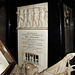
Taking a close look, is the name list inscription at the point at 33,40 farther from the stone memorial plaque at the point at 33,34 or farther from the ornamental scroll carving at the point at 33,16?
the ornamental scroll carving at the point at 33,16

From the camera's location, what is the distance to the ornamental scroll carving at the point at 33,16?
1390 millimetres

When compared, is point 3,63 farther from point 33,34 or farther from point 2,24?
point 2,24

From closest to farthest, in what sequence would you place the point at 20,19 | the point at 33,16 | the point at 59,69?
1. the point at 59,69
2. the point at 33,16
3. the point at 20,19

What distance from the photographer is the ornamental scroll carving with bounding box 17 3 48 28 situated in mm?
1390

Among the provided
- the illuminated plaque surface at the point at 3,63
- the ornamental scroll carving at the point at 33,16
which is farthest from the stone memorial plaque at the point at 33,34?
the illuminated plaque surface at the point at 3,63

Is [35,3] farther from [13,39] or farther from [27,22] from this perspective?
[13,39]

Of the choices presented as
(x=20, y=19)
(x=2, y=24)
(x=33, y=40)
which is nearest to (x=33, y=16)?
(x=20, y=19)

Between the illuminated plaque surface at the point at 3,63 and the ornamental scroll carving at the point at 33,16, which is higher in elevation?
the ornamental scroll carving at the point at 33,16

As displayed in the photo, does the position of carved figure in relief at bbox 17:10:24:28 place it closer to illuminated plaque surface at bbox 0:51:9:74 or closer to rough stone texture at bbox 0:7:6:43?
rough stone texture at bbox 0:7:6:43

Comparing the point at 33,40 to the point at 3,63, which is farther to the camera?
the point at 33,40

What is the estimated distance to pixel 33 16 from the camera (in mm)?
1484

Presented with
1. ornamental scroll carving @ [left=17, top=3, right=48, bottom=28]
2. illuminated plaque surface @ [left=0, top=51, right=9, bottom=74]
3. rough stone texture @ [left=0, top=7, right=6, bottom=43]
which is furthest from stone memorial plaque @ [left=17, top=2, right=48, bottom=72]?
illuminated plaque surface @ [left=0, top=51, right=9, bottom=74]

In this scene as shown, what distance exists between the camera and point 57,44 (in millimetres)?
1271

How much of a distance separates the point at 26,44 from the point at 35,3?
590 mm
